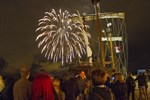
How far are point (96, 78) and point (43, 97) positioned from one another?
1025 millimetres

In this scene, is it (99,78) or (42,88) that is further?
(42,88)

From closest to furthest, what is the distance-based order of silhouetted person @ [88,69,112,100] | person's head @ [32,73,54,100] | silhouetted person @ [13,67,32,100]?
silhouetted person @ [88,69,112,100], person's head @ [32,73,54,100], silhouetted person @ [13,67,32,100]

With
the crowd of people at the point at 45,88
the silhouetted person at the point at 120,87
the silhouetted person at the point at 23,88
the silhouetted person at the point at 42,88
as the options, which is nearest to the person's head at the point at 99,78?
the crowd of people at the point at 45,88

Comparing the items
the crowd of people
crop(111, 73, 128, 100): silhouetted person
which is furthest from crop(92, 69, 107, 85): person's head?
crop(111, 73, 128, 100): silhouetted person

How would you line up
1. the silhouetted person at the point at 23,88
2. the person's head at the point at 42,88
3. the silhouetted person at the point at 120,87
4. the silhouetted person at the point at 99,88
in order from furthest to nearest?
the silhouetted person at the point at 120,87 → the silhouetted person at the point at 23,88 → the person's head at the point at 42,88 → the silhouetted person at the point at 99,88

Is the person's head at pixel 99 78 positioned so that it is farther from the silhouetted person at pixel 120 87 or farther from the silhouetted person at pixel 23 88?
the silhouetted person at pixel 120 87

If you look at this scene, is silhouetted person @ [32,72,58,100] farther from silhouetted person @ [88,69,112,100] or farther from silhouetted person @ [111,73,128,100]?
silhouetted person @ [111,73,128,100]

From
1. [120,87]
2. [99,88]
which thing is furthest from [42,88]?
[120,87]

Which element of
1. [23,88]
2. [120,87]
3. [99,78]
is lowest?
[120,87]

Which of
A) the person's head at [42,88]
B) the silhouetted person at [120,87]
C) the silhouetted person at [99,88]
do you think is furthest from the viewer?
the silhouetted person at [120,87]

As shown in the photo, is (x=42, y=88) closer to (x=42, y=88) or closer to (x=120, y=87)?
(x=42, y=88)

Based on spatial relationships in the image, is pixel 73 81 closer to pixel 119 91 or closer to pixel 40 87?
pixel 119 91

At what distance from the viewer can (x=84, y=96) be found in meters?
6.90

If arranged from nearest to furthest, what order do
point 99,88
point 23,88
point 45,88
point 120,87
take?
point 99,88, point 45,88, point 23,88, point 120,87
